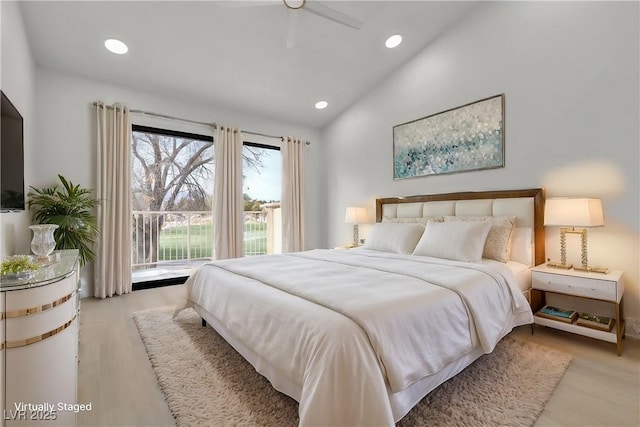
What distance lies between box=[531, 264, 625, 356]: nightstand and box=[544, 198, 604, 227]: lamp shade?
0.41 meters

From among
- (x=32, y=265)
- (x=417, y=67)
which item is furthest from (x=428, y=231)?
(x=32, y=265)

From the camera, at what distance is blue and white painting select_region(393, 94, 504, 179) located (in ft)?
10.5

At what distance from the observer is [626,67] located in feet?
7.89

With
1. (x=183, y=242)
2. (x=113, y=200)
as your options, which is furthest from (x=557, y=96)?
(x=183, y=242)

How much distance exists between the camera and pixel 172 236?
5.11 meters

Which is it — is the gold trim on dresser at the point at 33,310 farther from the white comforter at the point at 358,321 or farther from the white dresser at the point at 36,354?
the white comforter at the point at 358,321

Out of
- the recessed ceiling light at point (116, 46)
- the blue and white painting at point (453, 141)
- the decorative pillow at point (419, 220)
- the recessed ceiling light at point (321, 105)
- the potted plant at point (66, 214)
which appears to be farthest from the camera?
the recessed ceiling light at point (321, 105)

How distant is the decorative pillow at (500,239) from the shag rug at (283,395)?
2.52 ft

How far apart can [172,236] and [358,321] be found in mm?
4721

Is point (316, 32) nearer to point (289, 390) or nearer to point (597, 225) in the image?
point (597, 225)

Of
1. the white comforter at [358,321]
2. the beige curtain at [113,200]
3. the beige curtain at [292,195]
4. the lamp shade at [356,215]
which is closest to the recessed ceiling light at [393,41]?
the beige curtain at [292,195]

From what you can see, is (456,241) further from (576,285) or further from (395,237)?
(576,285)

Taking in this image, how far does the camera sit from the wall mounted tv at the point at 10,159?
173 centimetres

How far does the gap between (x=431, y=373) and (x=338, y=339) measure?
0.58m
